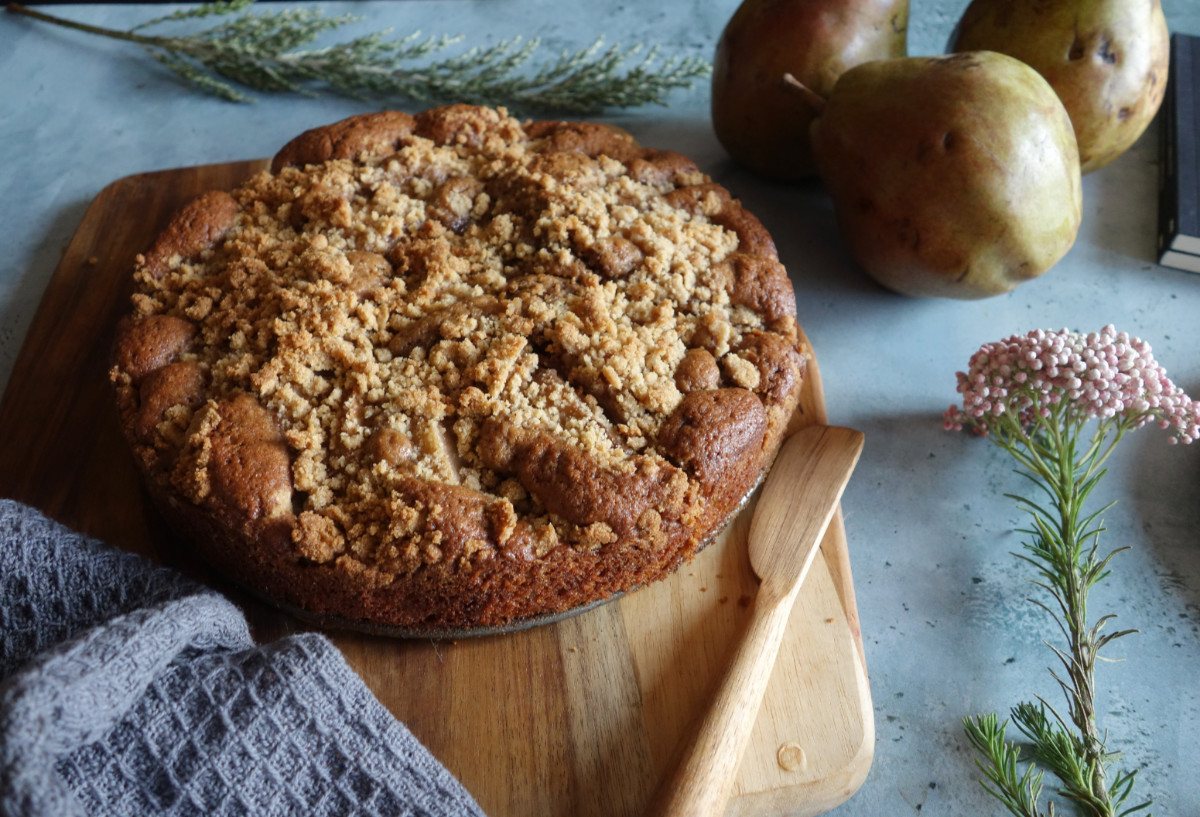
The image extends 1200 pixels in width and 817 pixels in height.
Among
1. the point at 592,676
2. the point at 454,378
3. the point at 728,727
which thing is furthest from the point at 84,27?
the point at 728,727

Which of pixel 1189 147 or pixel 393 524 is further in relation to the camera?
pixel 1189 147

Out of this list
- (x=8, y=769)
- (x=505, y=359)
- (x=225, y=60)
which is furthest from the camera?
(x=225, y=60)

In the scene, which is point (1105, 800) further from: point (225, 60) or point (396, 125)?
point (225, 60)

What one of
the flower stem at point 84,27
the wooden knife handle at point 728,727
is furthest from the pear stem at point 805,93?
the flower stem at point 84,27

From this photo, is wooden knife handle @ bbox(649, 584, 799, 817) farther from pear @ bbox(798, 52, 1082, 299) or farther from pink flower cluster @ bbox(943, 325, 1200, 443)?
pear @ bbox(798, 52, 1082, 299)

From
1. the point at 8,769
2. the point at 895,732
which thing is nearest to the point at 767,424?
the point at 895,732

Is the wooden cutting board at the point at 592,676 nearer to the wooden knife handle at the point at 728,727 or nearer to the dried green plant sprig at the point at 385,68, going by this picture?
the wooden knife handle at the point at 728,727

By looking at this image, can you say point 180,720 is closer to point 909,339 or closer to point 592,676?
point 592,676
